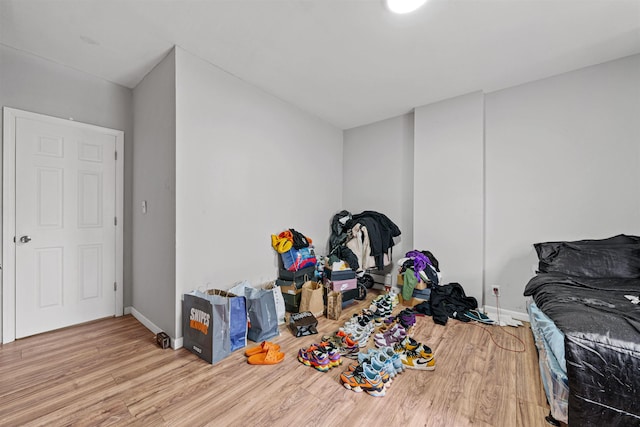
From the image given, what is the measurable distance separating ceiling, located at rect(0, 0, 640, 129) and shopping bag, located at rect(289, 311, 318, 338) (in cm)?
259

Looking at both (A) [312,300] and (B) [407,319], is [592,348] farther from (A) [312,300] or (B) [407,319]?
(A) [312,300]

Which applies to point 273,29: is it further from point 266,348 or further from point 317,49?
point 266,348

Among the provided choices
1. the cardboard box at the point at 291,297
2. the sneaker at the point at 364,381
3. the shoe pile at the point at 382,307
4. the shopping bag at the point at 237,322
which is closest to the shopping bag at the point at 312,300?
the cardboard box at the point at 291,297

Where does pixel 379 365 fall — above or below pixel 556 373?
below

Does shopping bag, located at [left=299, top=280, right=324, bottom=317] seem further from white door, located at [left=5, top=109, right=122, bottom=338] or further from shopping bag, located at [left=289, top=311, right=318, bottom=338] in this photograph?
white door, located at [left=5, top=109, right=122, bottom=338]

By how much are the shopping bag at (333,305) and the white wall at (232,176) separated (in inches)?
30.6

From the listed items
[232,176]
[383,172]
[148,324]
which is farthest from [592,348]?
[148,324]

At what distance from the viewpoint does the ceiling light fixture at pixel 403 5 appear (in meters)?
1.73

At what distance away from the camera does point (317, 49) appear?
230 centimetres

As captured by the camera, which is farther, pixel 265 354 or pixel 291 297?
pixel 291 297

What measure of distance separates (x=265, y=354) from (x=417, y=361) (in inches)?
47.8

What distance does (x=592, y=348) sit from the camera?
125cm

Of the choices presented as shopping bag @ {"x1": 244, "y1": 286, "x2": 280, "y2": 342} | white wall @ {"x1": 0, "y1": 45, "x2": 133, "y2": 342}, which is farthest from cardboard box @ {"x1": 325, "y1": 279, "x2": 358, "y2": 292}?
white wall @ {"x1": 0, "y1": 45, "x2": 133, "y2": 342}

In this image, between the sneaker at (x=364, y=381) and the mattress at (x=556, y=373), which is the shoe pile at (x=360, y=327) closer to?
the sneaker at (x=364, y=381)
